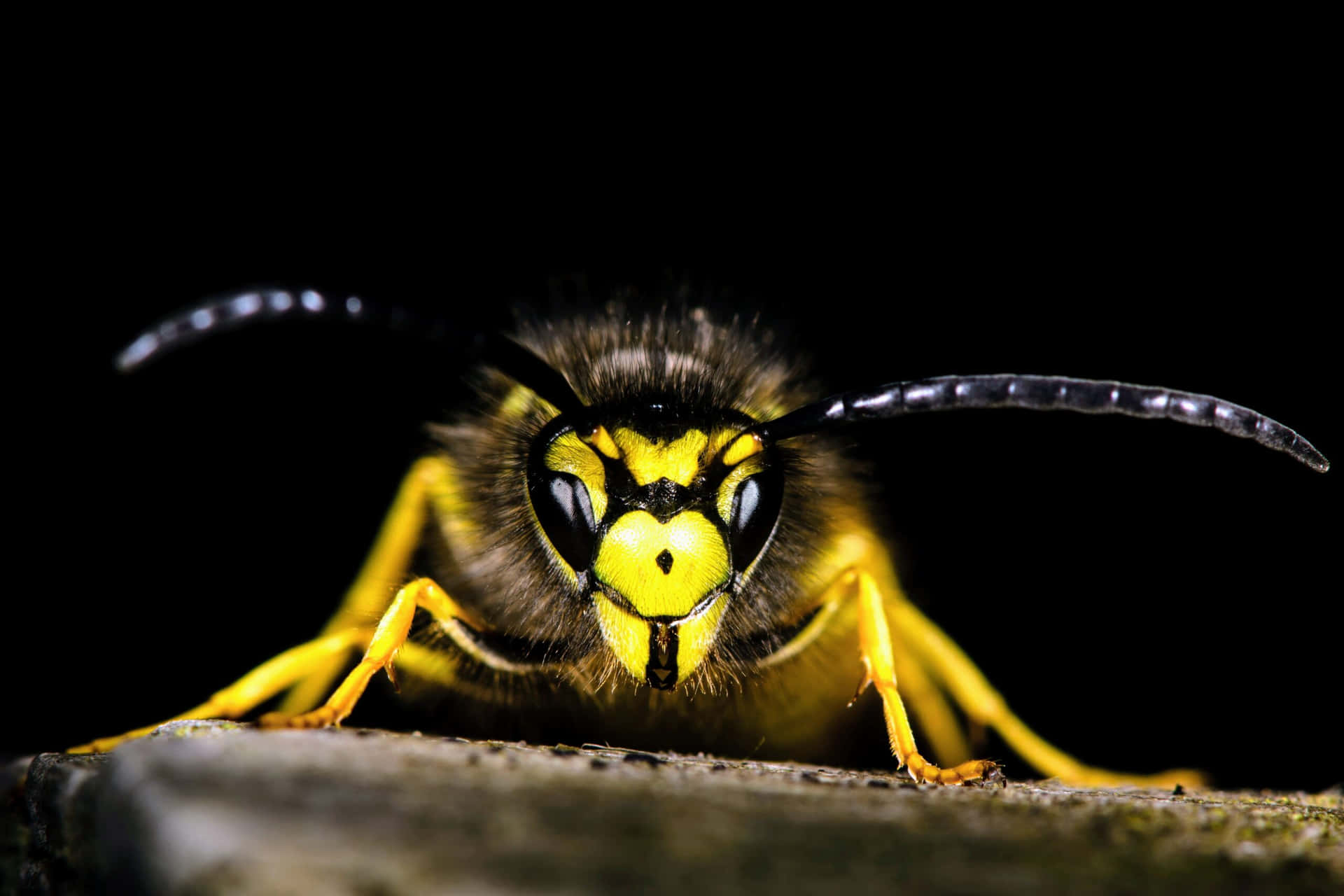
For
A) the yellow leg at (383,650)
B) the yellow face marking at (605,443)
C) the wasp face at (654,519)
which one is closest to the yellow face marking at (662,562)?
the wasp face at (654,519)

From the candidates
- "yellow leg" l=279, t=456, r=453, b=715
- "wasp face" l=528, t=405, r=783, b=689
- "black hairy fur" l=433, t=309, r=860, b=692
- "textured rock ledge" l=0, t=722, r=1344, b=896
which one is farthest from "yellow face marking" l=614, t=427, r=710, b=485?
"yellow leg" l=279, t=456, r=453, b=715

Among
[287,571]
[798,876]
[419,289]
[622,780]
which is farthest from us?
[287,571]

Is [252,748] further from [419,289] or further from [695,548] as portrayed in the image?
[419,289]

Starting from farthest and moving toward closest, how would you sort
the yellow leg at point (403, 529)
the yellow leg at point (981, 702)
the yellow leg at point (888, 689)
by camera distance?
the yellow leg at point (403, 529) → the yellow leg at point (981, 702) → the yellow leg at point (888, 689)

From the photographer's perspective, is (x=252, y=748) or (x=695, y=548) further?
(x=695, y=548)

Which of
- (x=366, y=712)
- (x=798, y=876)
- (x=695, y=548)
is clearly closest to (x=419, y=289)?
(x=366, y=712)

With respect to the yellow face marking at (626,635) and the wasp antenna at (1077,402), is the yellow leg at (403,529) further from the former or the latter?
the wasp antenna at (1077,402)
